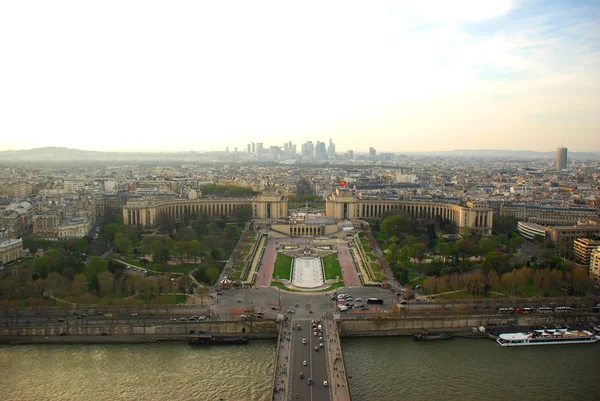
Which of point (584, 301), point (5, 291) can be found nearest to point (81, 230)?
point (5, 291)

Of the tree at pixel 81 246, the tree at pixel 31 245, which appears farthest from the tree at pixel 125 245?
the tree at pixel 31 245

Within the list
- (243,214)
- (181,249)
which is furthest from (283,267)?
(243,214)

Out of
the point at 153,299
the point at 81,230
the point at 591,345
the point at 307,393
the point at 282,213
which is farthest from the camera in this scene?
the point at 282,213

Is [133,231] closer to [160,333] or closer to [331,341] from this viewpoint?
[160,333]

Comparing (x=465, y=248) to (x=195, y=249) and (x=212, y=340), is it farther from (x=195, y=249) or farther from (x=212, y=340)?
(x=212, y=340)

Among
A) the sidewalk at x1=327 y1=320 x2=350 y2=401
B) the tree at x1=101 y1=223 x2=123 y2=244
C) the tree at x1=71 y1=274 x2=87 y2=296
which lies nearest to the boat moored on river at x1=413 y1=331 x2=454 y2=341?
the sidewalk at x1=327 y1=320 x2=350 y2=401

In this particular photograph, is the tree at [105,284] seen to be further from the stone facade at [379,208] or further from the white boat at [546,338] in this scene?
the stone facade at [379,208]

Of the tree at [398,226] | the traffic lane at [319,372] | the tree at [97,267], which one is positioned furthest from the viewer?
the tree at [398,226]
